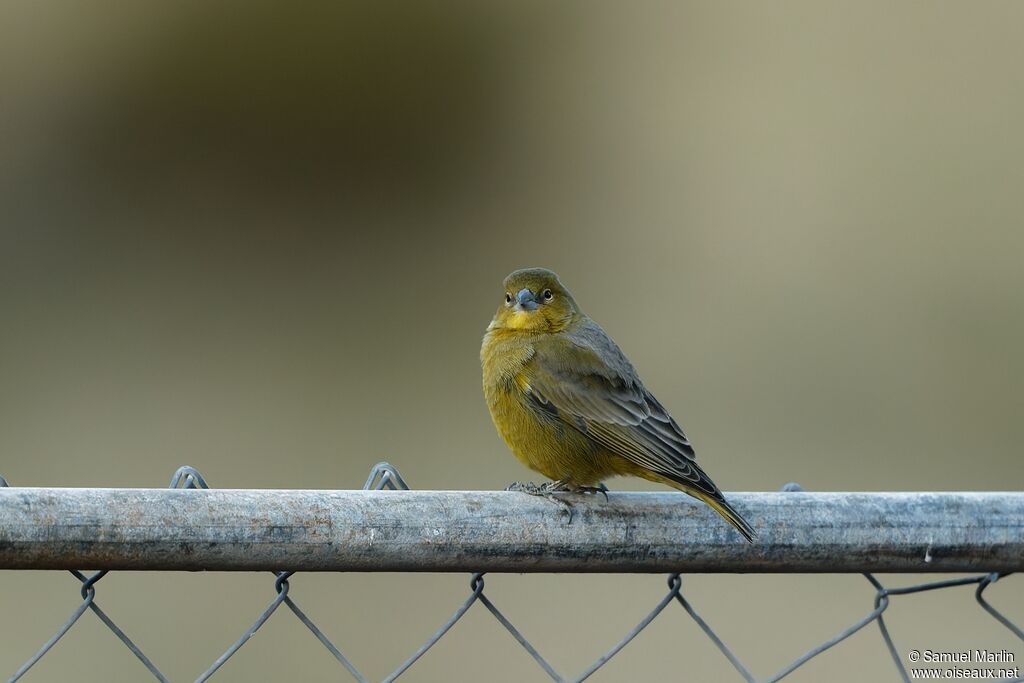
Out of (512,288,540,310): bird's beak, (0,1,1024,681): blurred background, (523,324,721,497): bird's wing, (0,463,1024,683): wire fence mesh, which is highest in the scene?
(0,1,1024,681): blurred background

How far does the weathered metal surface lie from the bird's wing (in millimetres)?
475

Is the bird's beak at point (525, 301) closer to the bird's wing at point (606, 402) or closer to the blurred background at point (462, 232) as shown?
the bird's wing at point (606, 402)

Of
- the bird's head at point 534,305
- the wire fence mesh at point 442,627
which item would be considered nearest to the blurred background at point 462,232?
the bird's head at point 534,305

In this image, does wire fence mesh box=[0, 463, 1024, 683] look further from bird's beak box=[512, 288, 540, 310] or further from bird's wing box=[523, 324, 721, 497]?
bird's beak box=[512, 288, 540, 310]

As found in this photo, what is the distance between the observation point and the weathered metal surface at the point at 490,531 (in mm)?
1776

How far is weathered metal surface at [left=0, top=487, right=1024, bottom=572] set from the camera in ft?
5.83

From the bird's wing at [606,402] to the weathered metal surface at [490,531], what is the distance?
1.56 feet

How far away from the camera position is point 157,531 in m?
1.79

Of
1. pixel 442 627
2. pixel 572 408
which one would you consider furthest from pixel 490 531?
pixel 572 408

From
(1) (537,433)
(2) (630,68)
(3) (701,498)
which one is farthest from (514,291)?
(2) (630,68)

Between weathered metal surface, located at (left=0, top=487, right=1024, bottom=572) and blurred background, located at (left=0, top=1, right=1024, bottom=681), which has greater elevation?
blurred background, located at (left=0, top=1, right=1024, bottom=681)

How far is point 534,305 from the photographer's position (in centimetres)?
315

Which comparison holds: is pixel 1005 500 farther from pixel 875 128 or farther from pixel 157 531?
pixel 875 128

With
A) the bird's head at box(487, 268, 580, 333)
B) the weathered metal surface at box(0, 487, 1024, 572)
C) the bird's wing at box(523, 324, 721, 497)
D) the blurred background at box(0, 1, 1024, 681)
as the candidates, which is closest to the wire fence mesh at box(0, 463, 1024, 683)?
the weathered metal surface at box(0, 487, 1024, 572)
